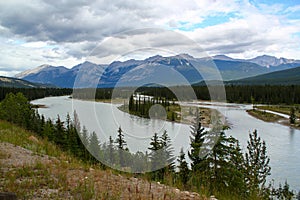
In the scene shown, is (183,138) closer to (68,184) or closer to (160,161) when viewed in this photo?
(160,161)

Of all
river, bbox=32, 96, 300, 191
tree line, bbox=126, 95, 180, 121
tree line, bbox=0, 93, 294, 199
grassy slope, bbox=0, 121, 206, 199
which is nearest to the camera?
grassy slope, bbox=0, 121, 206, 199

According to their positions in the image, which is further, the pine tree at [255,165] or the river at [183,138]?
the river at [183,138]

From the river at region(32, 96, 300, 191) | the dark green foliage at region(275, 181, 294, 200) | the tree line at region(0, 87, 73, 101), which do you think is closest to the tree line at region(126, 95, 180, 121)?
the river at region(32, 96, 300, 191)

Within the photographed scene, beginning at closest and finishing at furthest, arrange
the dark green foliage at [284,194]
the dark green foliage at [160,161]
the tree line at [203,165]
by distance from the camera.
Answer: the dark green foliage at [284,194] < the tree line at [203,165] < the dark green foliage at [160,161]

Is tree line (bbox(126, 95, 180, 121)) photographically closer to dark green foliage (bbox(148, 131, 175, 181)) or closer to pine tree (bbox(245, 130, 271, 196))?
dark green foliage (bbox(148, 131, 175, 181))

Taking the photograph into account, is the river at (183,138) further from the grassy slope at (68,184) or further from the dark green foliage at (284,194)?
the grassy slope at (68,184)

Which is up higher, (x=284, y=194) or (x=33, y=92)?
(x=33, y=92)

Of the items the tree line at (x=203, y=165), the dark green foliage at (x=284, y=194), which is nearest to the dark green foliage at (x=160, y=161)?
the tree line at (x=203, y=165)

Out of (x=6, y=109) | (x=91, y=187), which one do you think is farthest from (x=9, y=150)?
(x=6, y=109)

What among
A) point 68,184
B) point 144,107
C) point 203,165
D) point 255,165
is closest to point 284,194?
point 203,165

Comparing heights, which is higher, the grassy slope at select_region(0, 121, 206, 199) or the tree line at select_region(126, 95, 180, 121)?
the tree line at select_region(126, 95, 180, 121)

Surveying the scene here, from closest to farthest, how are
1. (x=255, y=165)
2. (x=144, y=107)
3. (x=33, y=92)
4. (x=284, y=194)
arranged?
(x=284, y=194)
(x=255, y=165)
(x=144, y=107)
(x=33, y=92)

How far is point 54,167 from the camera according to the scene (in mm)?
7527

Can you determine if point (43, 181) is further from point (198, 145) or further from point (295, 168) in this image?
point (295, 168)
